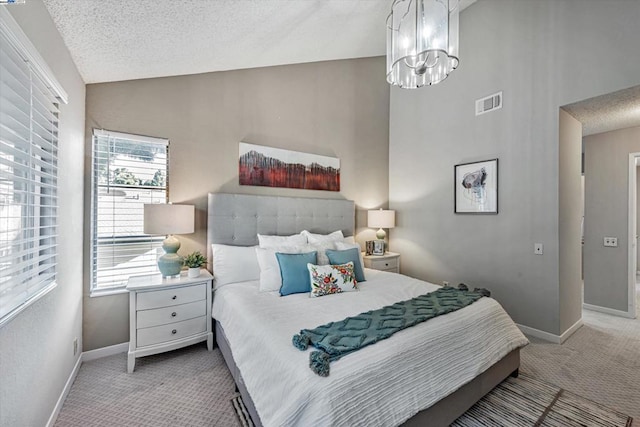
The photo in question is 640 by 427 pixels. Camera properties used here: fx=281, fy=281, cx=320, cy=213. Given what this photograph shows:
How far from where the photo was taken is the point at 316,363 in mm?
1276

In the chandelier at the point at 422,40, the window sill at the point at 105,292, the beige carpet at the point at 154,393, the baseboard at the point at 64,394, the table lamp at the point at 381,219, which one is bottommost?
the beige carpet at the point at 154,393

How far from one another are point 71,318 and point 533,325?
170 inches

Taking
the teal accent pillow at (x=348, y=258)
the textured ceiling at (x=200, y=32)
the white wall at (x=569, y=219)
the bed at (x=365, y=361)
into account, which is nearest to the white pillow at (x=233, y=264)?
the bed at (x=365, y=361)

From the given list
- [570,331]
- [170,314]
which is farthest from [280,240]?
[570,331]

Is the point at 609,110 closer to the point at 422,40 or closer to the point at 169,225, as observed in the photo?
the point at 422,40

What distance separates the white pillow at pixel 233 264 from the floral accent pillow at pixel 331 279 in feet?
2.31

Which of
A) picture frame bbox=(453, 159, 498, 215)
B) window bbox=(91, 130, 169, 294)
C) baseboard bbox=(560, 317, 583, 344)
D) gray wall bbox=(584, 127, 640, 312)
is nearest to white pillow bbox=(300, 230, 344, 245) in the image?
window bbox=(91, 130, 169, 294)

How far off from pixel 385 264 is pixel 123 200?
3.20 m

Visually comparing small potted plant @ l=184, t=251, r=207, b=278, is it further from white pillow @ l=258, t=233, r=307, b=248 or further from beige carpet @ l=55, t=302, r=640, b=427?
beige carpet @ l=55, t=302, r=640, b=427

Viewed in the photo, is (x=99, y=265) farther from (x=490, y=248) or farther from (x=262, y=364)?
(x=490, y=248)

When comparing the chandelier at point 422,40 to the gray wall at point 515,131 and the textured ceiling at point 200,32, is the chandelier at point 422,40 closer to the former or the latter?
the textured ceiling at point 200,32

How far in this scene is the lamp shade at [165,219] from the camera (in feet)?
7.88

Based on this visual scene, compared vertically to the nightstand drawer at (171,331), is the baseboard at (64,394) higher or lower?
lower

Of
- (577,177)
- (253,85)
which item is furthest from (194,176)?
(577,177)
